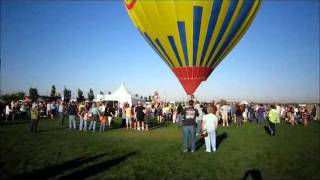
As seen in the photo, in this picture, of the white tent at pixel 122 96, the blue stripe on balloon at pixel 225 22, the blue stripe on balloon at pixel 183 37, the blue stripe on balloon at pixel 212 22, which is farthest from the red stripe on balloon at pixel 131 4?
the white tent at pixel 122 96

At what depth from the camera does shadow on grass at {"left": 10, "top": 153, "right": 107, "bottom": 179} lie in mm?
7526

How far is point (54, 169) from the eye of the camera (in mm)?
8250

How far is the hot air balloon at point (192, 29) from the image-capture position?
18562 millimetres

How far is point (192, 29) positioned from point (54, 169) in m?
13.4

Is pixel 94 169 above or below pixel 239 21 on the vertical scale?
below

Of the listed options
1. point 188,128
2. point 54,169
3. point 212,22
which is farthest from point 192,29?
point 54,169

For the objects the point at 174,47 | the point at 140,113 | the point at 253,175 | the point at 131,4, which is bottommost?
the point at 253,175

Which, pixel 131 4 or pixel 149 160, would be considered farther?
pixel 131 4

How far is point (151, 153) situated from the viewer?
425 inches

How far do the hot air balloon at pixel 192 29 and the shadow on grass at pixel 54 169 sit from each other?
1166 centimetres

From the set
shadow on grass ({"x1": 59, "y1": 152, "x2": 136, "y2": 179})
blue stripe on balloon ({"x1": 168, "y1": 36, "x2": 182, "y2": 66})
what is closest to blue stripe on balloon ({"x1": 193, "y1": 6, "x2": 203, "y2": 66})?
blue stripe on balloon ({"x1": 168, "y1": 36, "x2": 182, "y2": 66})

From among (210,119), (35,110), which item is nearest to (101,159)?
(210,119)

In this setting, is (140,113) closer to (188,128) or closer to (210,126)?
(188,128)

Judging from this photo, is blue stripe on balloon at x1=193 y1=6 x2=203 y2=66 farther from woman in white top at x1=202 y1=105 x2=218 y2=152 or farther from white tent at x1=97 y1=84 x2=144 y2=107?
white tent at x1=97 y1=84 x2=144 y2=107
